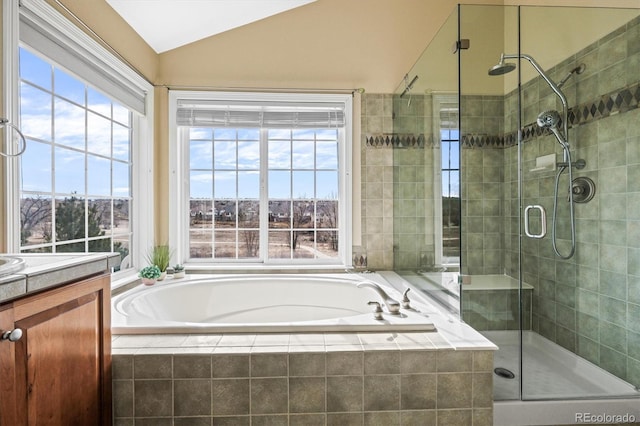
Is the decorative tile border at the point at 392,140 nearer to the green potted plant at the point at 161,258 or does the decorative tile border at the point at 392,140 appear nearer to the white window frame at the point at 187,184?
the white window frame at the point at 187,184

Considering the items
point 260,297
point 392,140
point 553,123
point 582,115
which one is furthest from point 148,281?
point 582,115

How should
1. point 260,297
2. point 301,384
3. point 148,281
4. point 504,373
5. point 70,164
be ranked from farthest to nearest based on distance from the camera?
point 260,297 → point 148,281 → point 70,164 → point 504,373 → point 301,384

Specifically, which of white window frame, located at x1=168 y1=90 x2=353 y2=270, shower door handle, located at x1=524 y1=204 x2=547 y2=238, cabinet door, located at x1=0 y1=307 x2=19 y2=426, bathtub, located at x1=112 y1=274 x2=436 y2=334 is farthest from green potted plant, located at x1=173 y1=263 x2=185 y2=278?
shower door handle, located at x1=524 y1=204 x2=547 y2=238

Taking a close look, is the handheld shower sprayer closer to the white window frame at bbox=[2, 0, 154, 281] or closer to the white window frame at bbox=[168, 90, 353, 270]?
the white window frame at bbox=[168, 90, 353, 270]

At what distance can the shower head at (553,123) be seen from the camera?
73.2 inches

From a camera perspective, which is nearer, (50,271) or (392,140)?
(50,271)

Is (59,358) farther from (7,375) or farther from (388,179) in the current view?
(388,179)

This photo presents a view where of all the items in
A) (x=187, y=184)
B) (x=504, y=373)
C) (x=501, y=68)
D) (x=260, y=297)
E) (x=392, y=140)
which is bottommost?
(x=504, y=373)

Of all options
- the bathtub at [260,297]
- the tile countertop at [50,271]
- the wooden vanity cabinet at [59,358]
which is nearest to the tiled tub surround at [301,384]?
the wooden vanity cabinet at [59,358]

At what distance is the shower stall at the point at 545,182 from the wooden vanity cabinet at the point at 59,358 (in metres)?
1.64

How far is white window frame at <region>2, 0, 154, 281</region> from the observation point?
4.74ft

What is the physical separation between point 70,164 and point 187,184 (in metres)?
1.00

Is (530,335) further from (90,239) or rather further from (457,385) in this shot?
(90,239)

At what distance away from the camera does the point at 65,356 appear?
1091 mm
